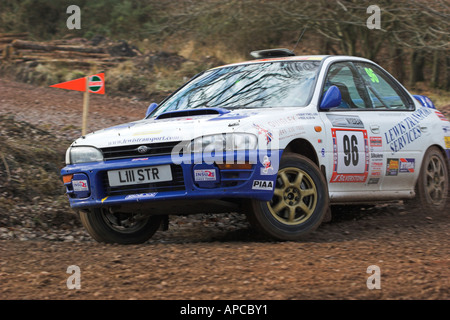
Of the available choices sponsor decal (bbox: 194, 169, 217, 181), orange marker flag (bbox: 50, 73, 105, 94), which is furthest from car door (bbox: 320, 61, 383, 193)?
orange marker flag (bbox: 50, 73, 105, 94)

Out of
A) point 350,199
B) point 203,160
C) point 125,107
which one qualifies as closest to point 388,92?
point 350,199

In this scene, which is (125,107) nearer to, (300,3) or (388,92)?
(300,3)

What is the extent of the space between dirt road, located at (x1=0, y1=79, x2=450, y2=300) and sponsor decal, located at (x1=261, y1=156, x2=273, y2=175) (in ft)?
1.84

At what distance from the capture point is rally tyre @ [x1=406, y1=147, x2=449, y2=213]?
7.82 metres

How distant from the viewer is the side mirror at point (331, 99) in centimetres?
652

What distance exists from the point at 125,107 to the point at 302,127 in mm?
10443

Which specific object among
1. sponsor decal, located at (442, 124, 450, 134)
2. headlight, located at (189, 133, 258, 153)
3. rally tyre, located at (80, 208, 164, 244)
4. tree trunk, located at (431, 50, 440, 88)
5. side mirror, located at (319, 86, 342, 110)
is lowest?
rally tyre, located at (80, 208, 164, 244)

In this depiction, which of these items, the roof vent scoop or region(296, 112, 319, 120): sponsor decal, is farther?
the roof vent scoop

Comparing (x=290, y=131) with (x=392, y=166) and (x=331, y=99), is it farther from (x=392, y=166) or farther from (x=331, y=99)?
(x=392, y=166)

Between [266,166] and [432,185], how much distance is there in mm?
3024

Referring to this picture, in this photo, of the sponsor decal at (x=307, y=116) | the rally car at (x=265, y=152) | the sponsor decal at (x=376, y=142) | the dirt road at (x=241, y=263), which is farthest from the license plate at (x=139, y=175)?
the sponsor decal at (x=376, y=142)

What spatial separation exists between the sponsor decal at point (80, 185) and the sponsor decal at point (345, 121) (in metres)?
2.19

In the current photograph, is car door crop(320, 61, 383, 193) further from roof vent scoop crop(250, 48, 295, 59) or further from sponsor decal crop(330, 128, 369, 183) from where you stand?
roof vent scoop crop(250, 48, 295, 59)

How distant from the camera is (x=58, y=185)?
360 inches
